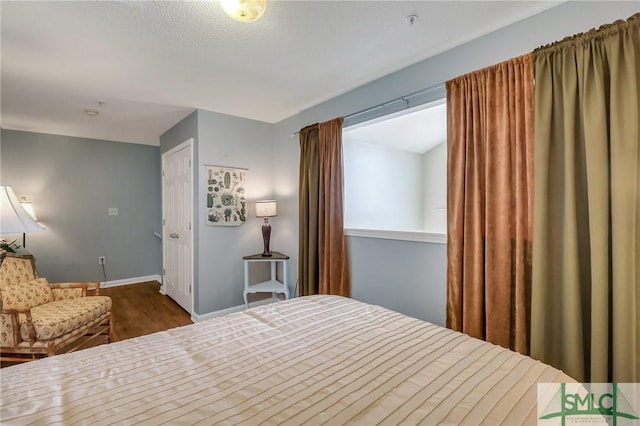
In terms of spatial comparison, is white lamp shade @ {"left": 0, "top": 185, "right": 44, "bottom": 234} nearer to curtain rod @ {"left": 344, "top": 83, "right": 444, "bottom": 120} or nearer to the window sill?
the window sill

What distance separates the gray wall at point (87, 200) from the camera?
3.95 m

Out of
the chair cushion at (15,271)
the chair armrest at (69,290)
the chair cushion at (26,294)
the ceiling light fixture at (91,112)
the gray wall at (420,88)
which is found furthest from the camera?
the ceiling light fixture at (91,112)

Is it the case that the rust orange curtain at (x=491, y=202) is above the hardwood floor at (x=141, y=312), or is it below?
above

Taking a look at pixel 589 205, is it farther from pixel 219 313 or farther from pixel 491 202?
pixel 219 313

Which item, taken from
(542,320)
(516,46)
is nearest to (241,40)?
(516,46)

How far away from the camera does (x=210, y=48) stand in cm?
199

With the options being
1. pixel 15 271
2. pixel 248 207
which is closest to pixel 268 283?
pixel 248 207

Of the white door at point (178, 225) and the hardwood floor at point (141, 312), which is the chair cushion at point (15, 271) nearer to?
the hardwood floor at point (141, 312)

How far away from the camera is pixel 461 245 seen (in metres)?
1.89

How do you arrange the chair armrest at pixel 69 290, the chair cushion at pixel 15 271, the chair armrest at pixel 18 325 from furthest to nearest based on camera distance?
the chair armrest at pixel 69 290, the chair cushion at pixel 15 271, the chair armrest at pixel 18 325

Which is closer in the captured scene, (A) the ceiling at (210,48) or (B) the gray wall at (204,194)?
(A) the ceiling at (210,48)

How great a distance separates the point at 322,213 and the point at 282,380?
210 cm

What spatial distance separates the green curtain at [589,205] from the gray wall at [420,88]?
5.6 inches

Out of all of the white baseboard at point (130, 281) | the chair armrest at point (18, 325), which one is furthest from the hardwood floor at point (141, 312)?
the chair armrest at point (18, 325)
